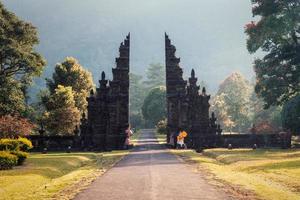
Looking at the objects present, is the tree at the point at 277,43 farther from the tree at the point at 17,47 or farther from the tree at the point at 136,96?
the tree at the point at 136,96

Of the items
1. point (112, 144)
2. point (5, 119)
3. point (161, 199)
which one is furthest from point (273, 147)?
point (161, 199)

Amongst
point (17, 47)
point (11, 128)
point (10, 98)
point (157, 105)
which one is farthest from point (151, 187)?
point (157, 105)

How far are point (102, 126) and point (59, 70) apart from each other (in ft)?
66.5

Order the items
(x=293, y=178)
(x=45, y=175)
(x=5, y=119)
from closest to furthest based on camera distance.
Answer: (x=293, y=178), (x=45, y=175), (x=5, y=119)

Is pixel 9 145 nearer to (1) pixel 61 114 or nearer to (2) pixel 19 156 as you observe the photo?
(2) pixel 19 156

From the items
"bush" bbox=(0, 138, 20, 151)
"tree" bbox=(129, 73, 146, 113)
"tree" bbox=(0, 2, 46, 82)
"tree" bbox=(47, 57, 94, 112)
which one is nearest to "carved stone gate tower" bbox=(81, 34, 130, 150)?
"tree" bbox=(0, 2, 46, 82)

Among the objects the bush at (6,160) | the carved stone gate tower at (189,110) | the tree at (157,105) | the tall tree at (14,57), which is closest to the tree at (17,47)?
the tall tree at (14,57)

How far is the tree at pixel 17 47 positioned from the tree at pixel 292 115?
2810cm

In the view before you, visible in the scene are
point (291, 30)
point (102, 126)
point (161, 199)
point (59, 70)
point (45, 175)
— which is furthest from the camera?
point (59, 70)

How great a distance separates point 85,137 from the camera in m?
48.8

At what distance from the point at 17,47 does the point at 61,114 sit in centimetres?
1207

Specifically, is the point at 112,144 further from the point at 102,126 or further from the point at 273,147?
the point at 273,147

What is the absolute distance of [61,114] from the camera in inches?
2263

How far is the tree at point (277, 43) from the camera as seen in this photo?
151 ft
